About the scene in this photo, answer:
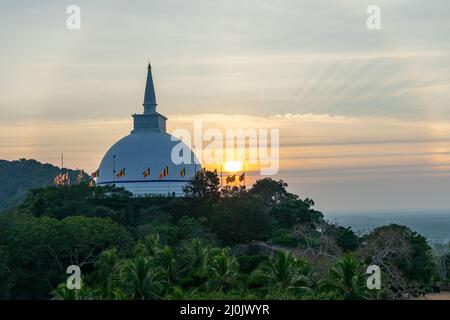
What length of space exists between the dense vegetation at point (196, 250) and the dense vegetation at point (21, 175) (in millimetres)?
111920

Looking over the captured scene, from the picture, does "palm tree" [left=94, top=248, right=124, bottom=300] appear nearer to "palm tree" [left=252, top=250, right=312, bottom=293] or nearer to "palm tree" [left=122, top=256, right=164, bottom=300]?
"palm tree" [left=122, top=256, right=164, bottom=300]

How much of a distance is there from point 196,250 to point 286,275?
23.3ft

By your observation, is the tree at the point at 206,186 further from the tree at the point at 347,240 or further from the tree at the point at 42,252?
the tree at the point at 42,252

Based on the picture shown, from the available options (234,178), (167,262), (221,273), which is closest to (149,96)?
(234,178)

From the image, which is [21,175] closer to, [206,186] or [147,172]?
[147,172]

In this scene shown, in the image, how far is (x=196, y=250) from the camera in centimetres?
4016

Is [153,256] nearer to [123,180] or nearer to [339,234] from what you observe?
[339,234]

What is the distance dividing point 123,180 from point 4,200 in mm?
105144

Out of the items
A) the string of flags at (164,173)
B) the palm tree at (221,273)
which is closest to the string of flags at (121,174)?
the string of flags at (164,173)

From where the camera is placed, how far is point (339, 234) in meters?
52.0

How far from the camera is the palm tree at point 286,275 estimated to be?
33.4 meters

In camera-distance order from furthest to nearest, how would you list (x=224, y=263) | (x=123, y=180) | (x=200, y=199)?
(x=123, y=180)
(x=200, y=199)
(x=224, y=263)
